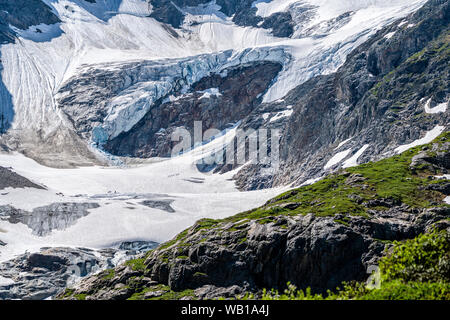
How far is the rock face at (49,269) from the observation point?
124m

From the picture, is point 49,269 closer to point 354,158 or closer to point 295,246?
point 295,246

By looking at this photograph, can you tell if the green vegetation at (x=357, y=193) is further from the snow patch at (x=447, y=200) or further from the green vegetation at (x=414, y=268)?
the green vegetation at (x=414, y=268)

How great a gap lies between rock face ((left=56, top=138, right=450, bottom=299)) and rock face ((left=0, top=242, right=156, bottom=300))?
45755mm

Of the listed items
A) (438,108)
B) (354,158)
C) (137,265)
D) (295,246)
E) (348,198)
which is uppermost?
(438,108)

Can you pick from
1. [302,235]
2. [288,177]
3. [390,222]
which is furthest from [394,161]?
[288,177]

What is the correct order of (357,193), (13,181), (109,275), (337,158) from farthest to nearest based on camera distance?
1. (13,181)
2. (337,158)
3. (357,193)
4. (109,275)

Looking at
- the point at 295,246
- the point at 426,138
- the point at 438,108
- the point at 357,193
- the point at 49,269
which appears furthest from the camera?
the point at 438,108

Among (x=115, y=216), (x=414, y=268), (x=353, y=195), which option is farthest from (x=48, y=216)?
(x=414, y=268)

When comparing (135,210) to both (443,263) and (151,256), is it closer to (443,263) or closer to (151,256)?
(151,256)

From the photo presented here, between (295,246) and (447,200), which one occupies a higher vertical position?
(447,200)

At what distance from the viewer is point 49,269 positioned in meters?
132

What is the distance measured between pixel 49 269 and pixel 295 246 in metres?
84.4

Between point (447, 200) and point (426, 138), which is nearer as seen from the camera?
point (447, 200)

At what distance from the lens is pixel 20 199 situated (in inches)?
6973
